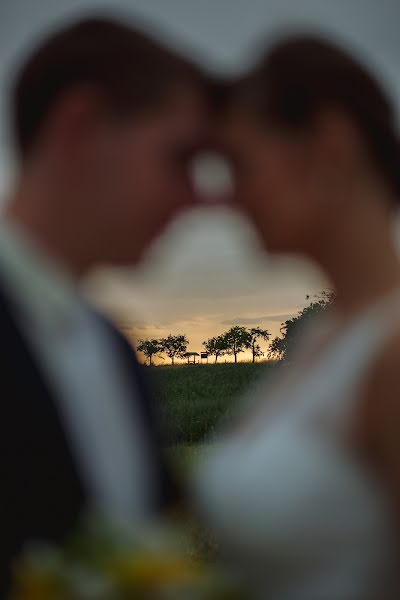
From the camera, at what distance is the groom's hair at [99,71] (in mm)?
1869

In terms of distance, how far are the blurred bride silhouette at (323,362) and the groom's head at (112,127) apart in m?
0.24

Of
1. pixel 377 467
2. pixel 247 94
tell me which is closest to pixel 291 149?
pixel 247 94

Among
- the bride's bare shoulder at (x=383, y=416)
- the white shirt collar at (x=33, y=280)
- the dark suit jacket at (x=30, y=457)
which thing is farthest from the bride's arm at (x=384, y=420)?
the white shirt collar at (x=33, y=280)

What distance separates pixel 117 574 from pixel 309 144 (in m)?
1.68

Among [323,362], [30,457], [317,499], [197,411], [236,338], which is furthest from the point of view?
[236,338]

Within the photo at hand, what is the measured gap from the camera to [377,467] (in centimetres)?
170

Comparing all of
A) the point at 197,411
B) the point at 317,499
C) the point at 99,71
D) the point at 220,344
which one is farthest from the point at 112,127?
the point at 220,344

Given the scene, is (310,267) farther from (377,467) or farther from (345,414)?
(377,467)

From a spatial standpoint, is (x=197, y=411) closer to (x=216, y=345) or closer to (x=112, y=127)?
(x=112, y=127)

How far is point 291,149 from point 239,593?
1.62 meters

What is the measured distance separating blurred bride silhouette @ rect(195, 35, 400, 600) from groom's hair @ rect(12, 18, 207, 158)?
0.30 m

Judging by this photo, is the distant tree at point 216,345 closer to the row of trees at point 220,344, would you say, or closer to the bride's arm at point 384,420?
the row of trees at point 220,344

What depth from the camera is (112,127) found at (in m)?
2.01

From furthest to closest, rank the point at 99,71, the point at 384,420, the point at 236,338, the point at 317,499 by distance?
the point at 236,338
the point at 99,71
the point at 317,499
the point at 384,420
